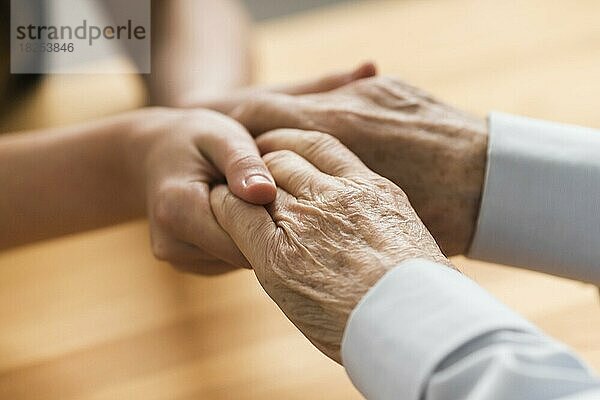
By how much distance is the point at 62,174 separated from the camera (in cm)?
94

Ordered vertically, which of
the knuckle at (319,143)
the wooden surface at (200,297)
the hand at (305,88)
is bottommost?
the wooden surface at (200,297)

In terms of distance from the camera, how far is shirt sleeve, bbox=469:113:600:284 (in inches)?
33.4

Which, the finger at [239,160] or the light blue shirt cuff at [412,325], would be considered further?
the finger at [239,160]

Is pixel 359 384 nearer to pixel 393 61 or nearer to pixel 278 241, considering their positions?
pixel 278 241

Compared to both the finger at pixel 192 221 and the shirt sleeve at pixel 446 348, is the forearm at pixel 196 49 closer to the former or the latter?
the finger at pixel 192 221

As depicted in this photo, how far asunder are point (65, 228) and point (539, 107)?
585mm

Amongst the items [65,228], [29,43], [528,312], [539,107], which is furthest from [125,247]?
[539,107]

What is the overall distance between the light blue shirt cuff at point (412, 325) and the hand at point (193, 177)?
21 cm

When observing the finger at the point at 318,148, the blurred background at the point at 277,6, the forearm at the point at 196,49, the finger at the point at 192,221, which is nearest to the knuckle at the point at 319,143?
the finger at the point at 318,148

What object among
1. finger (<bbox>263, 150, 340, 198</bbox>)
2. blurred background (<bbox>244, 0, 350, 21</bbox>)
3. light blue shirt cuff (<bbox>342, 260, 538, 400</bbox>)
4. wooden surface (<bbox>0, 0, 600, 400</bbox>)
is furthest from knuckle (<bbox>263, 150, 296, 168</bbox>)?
blurred background (<bbox>244, 0, 350, 21</bbox>)

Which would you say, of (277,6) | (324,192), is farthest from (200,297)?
(277,6)

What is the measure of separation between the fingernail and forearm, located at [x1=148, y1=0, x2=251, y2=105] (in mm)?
281

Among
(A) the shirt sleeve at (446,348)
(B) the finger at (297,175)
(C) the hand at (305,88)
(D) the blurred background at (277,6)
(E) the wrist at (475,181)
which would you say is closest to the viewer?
(A) the shirt sleeve at (446,348)

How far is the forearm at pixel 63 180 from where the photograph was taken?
0.93 metres
